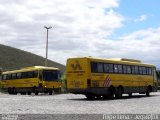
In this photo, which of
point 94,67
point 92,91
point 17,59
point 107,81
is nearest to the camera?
point 92,91

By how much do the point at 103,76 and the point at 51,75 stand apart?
42.2 feet

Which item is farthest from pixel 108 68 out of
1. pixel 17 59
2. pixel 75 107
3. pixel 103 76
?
pixel 17 59

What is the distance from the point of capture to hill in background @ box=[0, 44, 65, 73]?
13212cm

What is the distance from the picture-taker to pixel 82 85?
27828mm

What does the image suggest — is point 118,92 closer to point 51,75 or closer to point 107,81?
point 107,81

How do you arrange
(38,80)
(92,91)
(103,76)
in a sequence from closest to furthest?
(92,91)
(103,76)
(38,80)

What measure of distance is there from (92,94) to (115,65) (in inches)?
122

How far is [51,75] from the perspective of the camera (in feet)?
134

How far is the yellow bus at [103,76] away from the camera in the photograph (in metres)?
27.8

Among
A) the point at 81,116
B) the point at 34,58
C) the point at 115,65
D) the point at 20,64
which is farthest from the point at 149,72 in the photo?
the point at 34,58

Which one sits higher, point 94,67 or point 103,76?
point 94,67

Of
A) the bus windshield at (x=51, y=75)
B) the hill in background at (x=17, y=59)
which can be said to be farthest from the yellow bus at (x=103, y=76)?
the hill in background at (x=17, y=59)

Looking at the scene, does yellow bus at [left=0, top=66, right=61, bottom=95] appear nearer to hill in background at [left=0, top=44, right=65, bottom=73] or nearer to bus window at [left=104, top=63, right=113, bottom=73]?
bus window at [left=104, top=63, right=113, bottom=73]

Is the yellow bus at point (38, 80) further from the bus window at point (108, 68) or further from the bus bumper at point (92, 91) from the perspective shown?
the bus bumper at point (92, 91)
